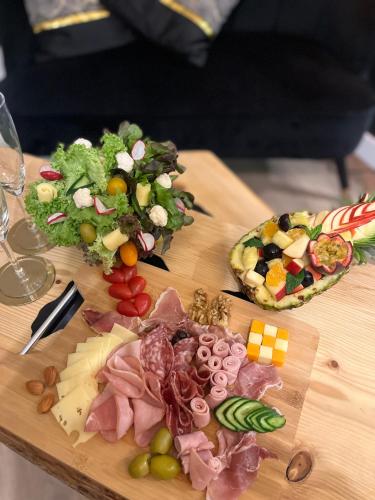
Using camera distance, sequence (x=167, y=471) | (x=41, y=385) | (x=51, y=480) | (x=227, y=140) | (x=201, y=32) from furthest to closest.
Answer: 1. (x=227, y=140)
2. (x=201, y=32)
3. (x=51, y=480)
4. (x=41, y=385)
5. (x=167, y=471)

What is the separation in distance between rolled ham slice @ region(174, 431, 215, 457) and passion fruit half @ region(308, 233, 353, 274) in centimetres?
52

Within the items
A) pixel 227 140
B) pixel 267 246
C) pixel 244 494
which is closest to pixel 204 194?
pixel 227 140

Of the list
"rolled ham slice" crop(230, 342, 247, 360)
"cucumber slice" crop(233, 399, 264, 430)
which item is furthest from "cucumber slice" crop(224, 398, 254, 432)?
"rolled ham slice" crop(230, 342, 247, 360)

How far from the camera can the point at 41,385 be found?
1.06m

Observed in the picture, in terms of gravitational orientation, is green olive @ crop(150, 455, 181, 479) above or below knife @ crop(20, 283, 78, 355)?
below

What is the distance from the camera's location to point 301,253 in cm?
117

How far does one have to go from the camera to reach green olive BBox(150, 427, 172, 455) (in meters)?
0.95

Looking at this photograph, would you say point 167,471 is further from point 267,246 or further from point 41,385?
point 267,246

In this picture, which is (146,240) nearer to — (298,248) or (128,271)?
(128,271)

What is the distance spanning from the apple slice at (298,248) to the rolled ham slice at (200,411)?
1.45 feet

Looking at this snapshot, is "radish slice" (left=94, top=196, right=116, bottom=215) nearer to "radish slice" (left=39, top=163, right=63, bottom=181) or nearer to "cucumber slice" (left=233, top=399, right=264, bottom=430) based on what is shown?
"radish slice" (left=39, top=163, right=63, bottom=181)

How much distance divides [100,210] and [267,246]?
0.46 meters

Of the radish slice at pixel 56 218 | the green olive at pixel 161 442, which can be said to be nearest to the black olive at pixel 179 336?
the green olive at pixel 161 442

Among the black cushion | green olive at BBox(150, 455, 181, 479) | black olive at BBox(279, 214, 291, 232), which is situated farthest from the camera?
the black cushion
